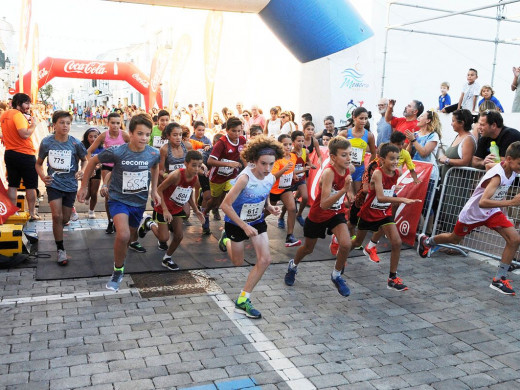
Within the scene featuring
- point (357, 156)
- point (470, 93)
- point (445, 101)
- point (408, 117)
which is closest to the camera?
point (357, 156)

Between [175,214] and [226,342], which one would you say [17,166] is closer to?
[175,214]

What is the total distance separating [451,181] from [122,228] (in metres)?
4.83

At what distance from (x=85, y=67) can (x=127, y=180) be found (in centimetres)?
2626

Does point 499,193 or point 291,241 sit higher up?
point 499,193

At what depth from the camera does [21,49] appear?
51.2ft

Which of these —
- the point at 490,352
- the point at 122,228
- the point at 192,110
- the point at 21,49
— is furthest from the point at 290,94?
the point at 490,352

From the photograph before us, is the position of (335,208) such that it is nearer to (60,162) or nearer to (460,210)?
(460,210)

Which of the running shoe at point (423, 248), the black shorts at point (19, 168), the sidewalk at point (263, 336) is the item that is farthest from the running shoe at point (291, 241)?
the black shorts at point (19, 168)

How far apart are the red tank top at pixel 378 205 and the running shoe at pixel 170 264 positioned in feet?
7.50

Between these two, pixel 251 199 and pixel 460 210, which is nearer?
pixel 251 199

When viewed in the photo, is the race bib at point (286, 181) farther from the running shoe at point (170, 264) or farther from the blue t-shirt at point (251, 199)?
the blue t-shirt at point (251, 199)

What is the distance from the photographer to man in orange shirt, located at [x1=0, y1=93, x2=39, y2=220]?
22.6 feet

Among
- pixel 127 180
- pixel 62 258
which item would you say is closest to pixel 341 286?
pixel 127 180

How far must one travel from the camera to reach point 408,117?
830 cm
